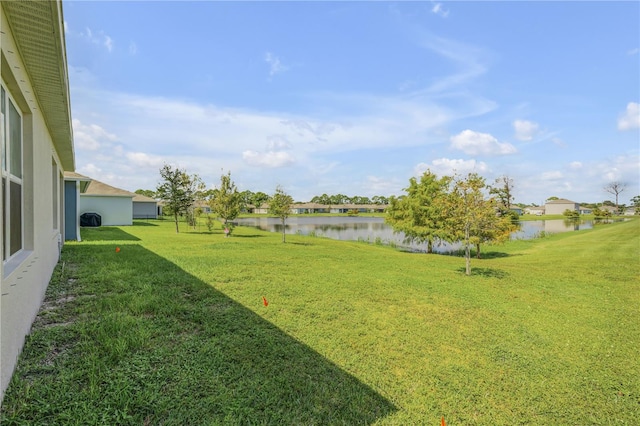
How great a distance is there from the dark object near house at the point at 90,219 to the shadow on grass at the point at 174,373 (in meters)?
22.2

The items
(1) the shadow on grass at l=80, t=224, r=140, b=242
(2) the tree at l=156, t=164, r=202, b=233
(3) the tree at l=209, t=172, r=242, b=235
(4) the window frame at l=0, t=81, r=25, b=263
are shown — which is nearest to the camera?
(4) the window frame at l=0, t=81, r=25, b=263

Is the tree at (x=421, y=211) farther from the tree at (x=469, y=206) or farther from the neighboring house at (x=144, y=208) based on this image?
the neighboring house at (x=144, y=208)

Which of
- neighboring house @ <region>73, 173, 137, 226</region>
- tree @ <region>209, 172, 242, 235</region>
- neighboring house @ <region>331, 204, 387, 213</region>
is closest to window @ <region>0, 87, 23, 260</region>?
tree @ <region>209, 172, 242, 235</region>

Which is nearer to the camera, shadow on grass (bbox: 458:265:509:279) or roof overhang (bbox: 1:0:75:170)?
roof overhang (bbox: 1:0:75:170)

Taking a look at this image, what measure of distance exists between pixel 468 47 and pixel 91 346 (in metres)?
16.5

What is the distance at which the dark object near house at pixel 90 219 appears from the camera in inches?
908

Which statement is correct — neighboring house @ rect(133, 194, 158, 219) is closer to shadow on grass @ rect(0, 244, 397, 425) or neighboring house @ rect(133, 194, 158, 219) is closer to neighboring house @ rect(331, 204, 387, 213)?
shadow on grass @ rect(0, 244, 397, 425)

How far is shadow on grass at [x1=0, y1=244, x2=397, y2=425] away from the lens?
2695mm

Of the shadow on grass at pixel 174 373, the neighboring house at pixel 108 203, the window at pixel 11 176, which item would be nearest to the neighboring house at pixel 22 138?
the window at pixel 11 176

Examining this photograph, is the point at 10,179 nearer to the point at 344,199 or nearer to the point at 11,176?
the point at 11,176

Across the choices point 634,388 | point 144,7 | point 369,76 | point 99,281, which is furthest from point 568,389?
point 369,76

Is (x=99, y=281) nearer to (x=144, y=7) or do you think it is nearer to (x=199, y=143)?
(x=144, y=7)

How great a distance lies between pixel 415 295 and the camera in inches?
283

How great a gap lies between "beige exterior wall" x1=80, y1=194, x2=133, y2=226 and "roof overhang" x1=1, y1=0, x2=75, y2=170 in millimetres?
22897
